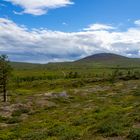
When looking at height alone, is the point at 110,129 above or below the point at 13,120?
above

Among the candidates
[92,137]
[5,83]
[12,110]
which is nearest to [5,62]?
[5,83]

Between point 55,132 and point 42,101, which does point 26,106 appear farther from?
point 55,132

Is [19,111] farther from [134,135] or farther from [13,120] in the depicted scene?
[134,135]

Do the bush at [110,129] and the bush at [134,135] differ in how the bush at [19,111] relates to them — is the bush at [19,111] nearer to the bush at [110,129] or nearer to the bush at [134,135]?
the bush at [110,129]

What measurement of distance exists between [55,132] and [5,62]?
194ft

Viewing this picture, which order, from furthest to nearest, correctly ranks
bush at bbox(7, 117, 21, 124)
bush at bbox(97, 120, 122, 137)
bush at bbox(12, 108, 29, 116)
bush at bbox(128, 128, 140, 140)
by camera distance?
bush at bbox(12, 108, 29, 116), bush at bbox(7, 117, 21, 124), bush at bbox(97, 120, 122, 137), bush at bbox(128, 128, 140, 140)

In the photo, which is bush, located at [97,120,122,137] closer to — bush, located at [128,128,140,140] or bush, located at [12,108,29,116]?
bush, located at [128,128,140,140]

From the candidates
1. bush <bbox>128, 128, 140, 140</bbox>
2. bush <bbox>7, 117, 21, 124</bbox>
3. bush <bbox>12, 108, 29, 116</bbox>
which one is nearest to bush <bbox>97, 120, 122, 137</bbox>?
bush <bbox>128, 128, 140, 140</bbox>

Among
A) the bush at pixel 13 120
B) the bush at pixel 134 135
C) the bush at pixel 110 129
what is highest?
the bush at pixel 134 135

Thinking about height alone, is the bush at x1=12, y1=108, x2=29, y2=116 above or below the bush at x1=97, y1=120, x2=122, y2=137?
below

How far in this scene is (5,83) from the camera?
9388 centimetres

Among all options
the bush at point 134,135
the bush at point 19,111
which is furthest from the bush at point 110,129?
the bush at point 19,111

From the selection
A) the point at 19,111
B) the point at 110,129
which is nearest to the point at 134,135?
the point at 110,129

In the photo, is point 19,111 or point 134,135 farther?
point 19,111
